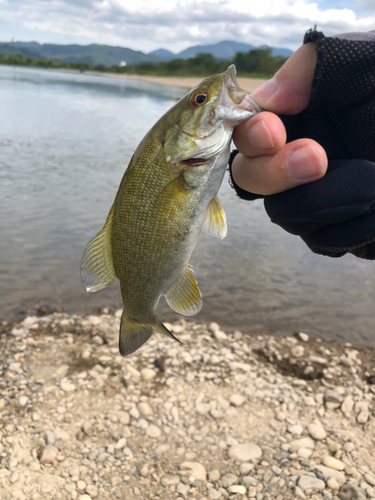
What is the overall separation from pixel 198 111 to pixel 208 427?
3651 millimetres

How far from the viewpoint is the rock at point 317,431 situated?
447cm

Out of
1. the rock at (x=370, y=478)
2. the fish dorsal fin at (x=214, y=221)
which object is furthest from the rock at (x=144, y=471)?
the fish dorsal fin at (x=214, y=221)

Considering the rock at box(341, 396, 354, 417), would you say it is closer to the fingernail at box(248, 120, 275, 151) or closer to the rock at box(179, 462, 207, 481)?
the rock at box(179, 462, 207, 481)

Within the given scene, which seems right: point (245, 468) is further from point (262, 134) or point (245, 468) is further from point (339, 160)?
point (262, 134)

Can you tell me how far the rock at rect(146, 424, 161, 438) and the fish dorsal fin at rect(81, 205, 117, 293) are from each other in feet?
8.36

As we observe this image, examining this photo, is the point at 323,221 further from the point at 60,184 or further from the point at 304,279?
the point at 60,184

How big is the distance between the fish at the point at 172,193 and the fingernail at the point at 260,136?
11 centimetres

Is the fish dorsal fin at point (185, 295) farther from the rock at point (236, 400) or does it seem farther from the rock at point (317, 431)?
the rock at point (317, 431)

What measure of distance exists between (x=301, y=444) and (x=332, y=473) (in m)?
0.46

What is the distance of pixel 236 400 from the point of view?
4891 mm

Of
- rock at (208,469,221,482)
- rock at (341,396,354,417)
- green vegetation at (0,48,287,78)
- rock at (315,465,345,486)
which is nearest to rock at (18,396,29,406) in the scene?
rock at (208,469,221,482)

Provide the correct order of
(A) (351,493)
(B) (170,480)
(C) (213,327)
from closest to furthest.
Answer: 1. (A) (351,493)
2. (B) (170,480)
3. (C) (213,327)

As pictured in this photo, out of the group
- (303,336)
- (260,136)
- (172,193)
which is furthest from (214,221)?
(303,336)

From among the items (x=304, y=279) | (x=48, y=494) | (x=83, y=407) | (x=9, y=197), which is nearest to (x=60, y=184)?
(x=9, y=197)
